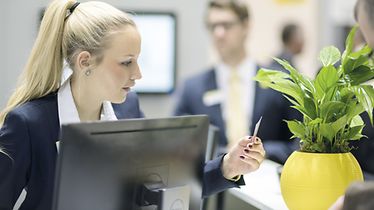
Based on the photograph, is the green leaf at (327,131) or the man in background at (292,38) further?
the man in background at (292,38)

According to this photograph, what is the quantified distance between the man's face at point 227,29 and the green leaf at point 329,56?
6.36 feet

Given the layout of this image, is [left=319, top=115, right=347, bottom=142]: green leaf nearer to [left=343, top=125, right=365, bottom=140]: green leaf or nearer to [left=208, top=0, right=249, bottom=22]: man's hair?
[left=343, top=125, right=365, bottom=140]: green leaf

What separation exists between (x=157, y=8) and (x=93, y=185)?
3.64 metres

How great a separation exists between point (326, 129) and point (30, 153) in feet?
2.95

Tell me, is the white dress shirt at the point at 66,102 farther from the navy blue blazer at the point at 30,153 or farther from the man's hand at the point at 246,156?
the man's hand at the point at 246,156

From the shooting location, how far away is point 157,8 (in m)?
5.10

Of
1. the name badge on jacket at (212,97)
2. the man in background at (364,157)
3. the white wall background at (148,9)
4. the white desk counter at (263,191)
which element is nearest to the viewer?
the man in background at (364,157)

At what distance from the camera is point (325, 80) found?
186 centimetres

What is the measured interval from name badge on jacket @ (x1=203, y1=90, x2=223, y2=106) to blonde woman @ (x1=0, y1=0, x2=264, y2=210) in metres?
1.62

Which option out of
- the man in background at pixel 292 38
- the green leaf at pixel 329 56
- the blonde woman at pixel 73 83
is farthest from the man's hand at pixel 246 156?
the man in background at pixel 292 38

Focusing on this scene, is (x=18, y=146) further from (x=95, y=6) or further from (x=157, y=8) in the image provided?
(x=157, y=8)

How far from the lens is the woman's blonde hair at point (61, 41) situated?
2.02m

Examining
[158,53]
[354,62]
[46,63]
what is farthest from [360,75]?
[158,53]

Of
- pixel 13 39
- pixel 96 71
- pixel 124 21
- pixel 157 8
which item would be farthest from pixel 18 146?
pixel 157 8
